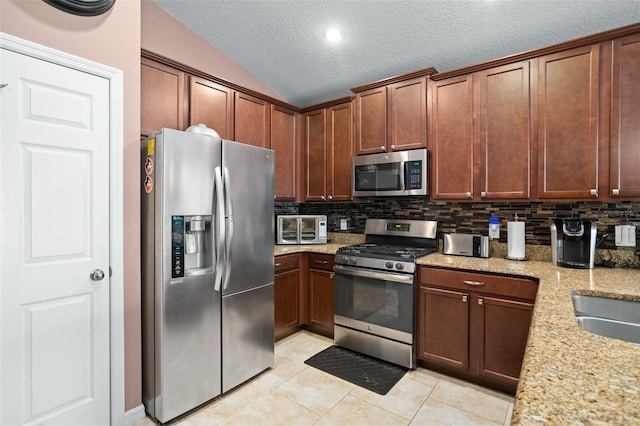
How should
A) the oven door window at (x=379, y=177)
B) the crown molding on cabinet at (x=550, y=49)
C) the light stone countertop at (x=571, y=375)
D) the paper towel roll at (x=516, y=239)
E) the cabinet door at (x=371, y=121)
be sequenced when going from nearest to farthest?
1. the light stone countertop at (x=571, y=375)
2. the crown molding on cabinet at (x=550, y=49)
3. the paper towel roll at (x=516, y=239)
4. the oven door window at (x=379, y=177)
5. the cabinet door at (x=371, y=121)

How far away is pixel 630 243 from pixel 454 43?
6.43 feet

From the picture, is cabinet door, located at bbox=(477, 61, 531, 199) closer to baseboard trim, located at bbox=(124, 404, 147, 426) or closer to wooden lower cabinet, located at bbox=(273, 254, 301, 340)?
wooden lower cabinet, located at bbox=(273, 254, 301, 340)

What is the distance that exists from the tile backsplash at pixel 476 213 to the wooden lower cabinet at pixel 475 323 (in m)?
0.69

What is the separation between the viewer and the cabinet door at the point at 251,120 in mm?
3135

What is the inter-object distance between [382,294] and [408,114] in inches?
63.9

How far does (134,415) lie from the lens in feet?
6.57

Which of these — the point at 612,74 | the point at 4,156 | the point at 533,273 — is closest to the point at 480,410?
the point at 533,273

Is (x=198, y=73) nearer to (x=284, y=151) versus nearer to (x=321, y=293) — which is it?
(x=284, y=151)

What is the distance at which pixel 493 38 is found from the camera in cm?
256

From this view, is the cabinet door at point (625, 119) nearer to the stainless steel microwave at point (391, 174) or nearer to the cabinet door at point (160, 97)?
the stainless steel microwave at point (391, 174)

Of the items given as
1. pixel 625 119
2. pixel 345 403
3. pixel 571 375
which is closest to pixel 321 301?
pixel 345 403

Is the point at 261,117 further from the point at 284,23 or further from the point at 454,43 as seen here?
the point at 454,43

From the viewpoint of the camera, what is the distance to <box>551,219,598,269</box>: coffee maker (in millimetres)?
2205

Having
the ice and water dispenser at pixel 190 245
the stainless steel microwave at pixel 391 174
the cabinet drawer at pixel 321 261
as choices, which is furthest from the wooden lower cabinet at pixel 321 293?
the ice and water dispenser at pixel 190 245
